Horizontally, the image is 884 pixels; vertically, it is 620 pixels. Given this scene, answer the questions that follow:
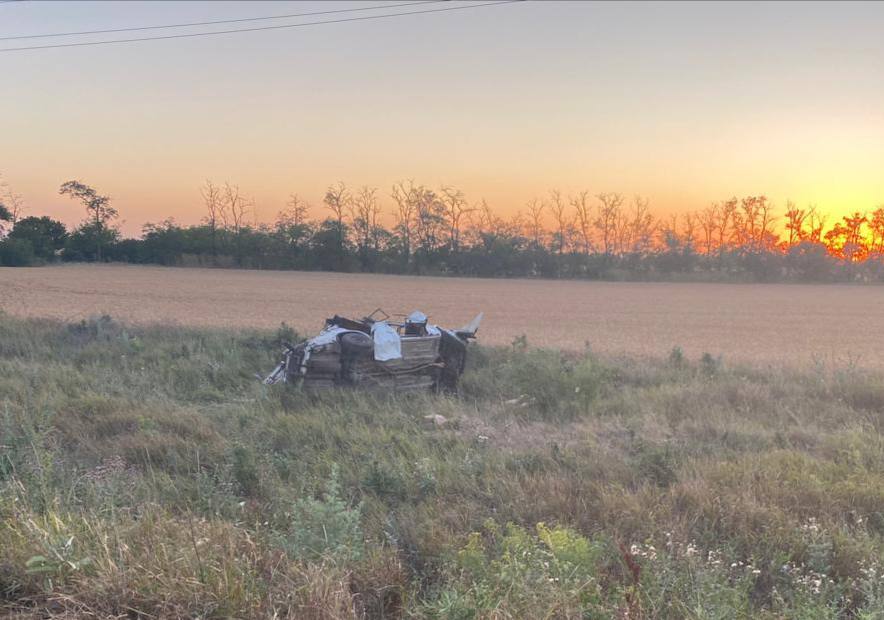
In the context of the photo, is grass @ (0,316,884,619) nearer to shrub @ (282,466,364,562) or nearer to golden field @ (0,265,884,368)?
shrub @ (282,466,364,562)

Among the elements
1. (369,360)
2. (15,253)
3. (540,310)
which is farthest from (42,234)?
(369,360)

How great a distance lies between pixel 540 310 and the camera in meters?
31.4

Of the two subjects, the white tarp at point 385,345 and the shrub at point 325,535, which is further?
the white tarp at point 385,345

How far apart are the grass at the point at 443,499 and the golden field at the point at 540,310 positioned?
854 cm

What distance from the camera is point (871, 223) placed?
77.9 m

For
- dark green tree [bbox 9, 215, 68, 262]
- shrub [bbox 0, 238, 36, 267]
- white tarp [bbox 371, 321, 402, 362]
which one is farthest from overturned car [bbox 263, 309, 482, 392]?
dark green tree [bbox 9, 215, 68, 262]

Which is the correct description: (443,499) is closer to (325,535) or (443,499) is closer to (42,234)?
(325,535)

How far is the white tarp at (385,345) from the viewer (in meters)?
9.26

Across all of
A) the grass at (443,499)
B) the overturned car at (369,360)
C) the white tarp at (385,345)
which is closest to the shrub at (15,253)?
the grass at (443,499)

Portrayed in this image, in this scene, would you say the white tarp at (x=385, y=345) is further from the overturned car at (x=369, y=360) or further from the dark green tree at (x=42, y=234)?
the dark green tree at (x=42, y=234)

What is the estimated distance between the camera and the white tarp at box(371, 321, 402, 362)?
926cm

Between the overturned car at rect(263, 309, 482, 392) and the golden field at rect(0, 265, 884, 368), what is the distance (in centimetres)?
797

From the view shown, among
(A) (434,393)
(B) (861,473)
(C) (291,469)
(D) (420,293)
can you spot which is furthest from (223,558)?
(D) (420,293)

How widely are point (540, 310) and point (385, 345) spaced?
75.4 feet
